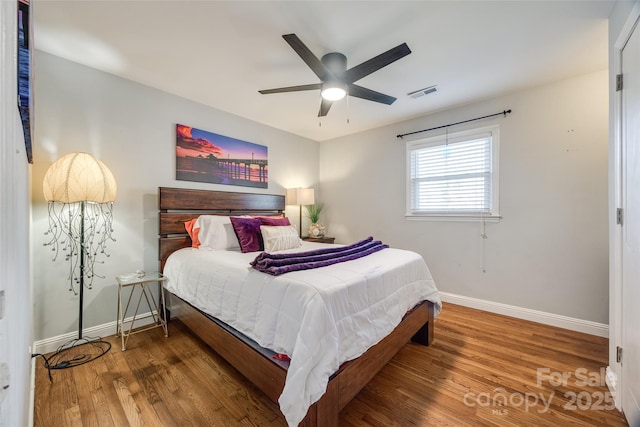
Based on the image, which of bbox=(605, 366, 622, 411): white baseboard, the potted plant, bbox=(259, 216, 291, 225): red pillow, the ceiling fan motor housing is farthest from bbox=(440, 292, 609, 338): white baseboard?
the ceiling fan motor housing

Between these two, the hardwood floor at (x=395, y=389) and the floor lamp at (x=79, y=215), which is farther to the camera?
the floor lamp at (x=79, y=215)

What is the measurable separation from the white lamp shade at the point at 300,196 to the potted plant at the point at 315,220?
17.2 inches

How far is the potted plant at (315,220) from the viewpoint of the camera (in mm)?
4258

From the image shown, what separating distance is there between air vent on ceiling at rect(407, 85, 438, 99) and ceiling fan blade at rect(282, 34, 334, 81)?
54.9 inches

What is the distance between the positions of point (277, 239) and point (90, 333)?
1.91 m

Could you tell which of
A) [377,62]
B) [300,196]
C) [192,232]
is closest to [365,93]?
[377,62]

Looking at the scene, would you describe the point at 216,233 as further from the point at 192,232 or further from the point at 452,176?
the point at 452,176

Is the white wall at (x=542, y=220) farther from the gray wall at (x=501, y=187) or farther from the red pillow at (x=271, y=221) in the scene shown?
the red pillow at (x=271, y=221)

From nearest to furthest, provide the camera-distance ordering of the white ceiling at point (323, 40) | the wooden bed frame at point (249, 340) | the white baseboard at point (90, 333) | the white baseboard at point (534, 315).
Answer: the wooden bed frame at point (249, 340) < the white ceiling at point (323, 40) < the white baseboard at point (90, 333) < the white baseboard at point (534, 315)

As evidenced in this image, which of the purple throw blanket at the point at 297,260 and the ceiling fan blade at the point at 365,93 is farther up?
the ceiling fan blade at the point at 365,93

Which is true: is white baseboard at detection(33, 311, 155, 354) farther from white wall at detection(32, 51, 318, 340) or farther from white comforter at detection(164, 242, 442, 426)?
white comforter at detection(164, 242, 442, 426)

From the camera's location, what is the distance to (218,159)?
3357 mm

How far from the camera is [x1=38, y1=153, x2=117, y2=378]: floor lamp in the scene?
1.98 metres

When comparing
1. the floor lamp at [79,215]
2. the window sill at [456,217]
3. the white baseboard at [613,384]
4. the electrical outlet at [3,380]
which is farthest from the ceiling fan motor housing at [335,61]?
the white baseboard at [613,384]
